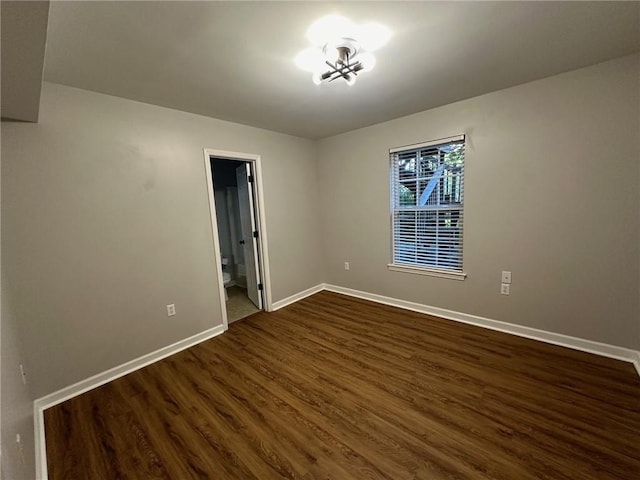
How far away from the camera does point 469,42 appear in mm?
1667

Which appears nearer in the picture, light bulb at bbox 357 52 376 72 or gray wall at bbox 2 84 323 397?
light bulb at bbox 357 52 376 72

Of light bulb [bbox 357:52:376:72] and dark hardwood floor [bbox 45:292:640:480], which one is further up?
light bulb [bbox 357:52:376:72]

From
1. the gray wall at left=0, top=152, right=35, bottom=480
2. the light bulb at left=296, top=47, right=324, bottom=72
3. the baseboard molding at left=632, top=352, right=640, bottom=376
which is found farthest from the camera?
the baseboard molding at left=632, top=352, right=640, bottom=376

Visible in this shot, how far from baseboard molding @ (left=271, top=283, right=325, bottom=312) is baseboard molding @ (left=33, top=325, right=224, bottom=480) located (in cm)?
85

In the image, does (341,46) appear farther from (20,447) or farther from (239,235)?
(239,235)

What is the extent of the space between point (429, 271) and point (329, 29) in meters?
2.62

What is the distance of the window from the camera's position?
2.84 m

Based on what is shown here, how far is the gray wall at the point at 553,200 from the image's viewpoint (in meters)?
2.02

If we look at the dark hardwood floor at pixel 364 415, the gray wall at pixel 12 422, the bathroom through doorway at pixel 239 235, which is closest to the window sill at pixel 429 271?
the dark hardwood floor at pixel 364 415

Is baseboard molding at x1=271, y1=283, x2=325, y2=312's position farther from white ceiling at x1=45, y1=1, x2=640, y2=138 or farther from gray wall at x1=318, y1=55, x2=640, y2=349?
white ceiling at x1=45, y1=1, x2=640, y2=138

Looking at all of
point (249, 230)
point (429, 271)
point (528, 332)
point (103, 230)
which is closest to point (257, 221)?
point (249, 230)

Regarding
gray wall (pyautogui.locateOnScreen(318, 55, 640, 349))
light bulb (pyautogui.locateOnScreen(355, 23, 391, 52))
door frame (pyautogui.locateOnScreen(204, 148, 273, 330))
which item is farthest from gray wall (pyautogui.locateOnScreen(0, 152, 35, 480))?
gray wall (pyautogui.locateOnScreen(318, 55, 640, 349))

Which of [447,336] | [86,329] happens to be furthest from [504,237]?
[86,329]

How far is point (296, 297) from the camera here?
3.88 m
